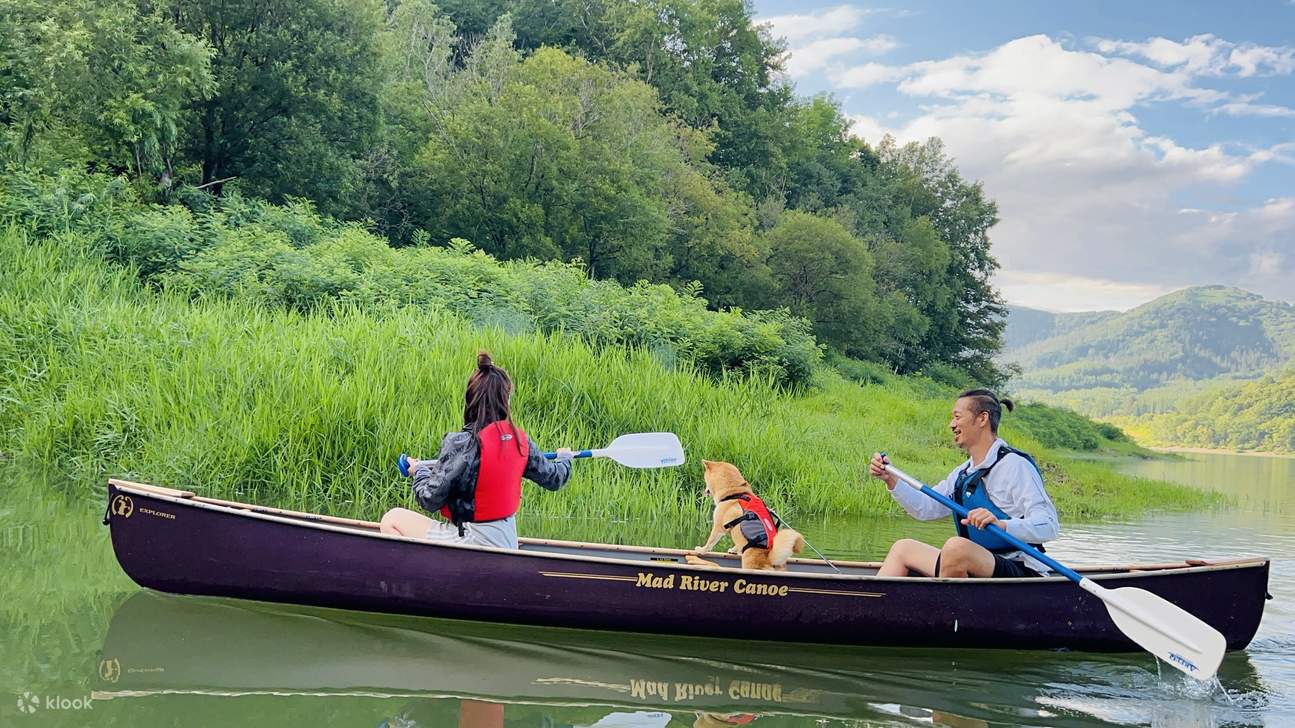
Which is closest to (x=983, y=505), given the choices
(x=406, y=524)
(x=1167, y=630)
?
(x=1167, y=630)

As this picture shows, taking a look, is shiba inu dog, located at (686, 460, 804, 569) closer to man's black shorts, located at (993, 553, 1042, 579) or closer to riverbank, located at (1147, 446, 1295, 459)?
man's black shorts, located at (993, 553, 1042, 579)

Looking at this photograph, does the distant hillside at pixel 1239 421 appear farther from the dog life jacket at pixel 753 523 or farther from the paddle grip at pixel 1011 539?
the dog life jacket at pixel 753 523

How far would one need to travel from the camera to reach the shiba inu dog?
17.5 feet

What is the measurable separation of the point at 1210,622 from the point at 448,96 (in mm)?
28597

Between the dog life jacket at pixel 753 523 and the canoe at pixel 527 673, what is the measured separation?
1.69 feet

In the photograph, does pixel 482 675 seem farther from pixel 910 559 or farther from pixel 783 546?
pixel 910 559

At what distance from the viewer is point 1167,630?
194 inches

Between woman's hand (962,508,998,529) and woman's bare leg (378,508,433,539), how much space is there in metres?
2.67

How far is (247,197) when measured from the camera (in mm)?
22078

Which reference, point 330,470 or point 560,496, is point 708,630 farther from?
point 330,470

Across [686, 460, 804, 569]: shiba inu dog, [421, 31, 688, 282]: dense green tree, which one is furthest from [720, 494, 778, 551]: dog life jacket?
[421, 31, 688, 282]: dense green tree

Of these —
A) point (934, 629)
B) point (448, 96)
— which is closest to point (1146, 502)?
point (934, 629)

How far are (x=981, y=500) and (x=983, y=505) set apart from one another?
25 mm

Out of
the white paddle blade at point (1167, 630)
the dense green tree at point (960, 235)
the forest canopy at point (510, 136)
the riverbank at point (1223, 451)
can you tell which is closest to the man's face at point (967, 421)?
the white paddle blade at point (1167, 630)
